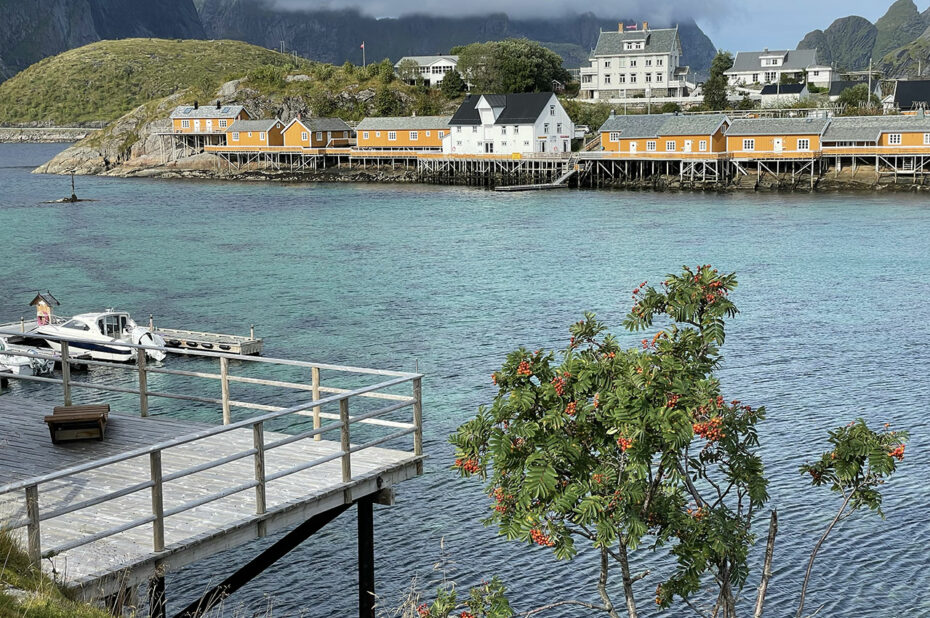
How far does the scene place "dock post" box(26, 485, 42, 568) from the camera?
900 centimetres

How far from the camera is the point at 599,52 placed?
148 metres

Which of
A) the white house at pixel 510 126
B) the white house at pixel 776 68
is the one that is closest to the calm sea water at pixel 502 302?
the white house at pixel 510 126

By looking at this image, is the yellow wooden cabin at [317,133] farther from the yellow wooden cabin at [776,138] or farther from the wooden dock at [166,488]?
the wooden dock at [166,488]

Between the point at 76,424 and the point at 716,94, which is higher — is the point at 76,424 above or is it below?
below

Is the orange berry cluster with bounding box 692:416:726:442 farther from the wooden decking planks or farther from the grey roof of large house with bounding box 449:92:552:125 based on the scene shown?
the grey roof of large house with bounding box 449:92:552:125

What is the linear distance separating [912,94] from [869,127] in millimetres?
30140

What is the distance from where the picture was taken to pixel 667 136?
329ft

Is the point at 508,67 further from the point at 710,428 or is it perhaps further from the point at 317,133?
the point at 710,428

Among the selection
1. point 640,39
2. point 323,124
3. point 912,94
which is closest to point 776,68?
point 640,39

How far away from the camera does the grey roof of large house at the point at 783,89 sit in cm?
13300

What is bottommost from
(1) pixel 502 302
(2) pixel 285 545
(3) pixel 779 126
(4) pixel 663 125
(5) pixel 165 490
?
(1) pixel 502 302

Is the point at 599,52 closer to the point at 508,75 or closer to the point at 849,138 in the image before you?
the point at 508,75

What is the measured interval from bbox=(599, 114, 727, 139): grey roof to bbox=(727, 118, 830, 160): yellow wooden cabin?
2.13 m

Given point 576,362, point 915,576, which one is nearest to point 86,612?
point 576,362
